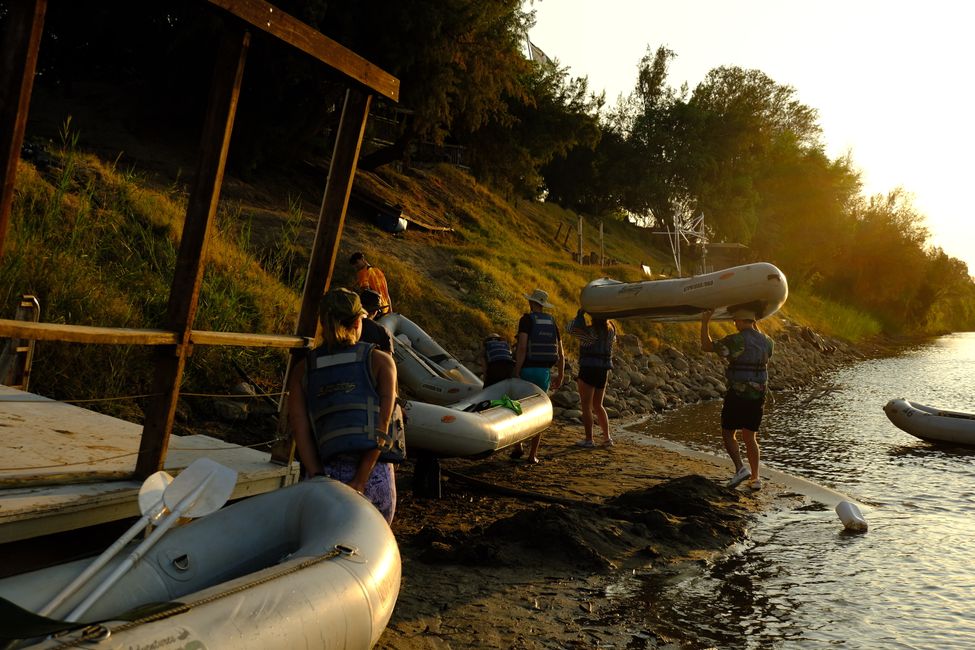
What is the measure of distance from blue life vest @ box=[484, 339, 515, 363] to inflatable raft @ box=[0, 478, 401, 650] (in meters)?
6.36

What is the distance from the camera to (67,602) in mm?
2855

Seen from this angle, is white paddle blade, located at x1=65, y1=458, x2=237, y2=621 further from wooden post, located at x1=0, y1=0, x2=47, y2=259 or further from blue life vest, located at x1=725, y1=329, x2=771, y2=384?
Answer: blue life vest, located at x1=725, y1=329, x2=771, y2=384

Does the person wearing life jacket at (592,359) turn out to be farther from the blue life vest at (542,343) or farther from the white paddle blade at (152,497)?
the white paddle blade at (152,497)

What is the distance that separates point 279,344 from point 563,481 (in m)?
4.55

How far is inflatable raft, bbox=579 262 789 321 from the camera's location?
35.4 feet

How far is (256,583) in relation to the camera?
9.47ft

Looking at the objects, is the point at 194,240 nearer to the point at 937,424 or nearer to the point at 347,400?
the point at 347,400

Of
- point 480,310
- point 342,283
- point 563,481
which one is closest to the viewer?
point 563,481

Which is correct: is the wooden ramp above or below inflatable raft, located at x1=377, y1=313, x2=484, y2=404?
above

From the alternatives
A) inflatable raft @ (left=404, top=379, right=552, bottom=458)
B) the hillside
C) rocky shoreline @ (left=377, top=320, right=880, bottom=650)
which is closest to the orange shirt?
the hillside

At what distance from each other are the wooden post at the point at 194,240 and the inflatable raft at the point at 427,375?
5895 mm

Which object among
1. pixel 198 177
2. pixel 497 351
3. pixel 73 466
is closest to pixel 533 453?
pixel 497 351

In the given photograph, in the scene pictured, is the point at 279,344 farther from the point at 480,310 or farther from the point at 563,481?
the point at 480,310

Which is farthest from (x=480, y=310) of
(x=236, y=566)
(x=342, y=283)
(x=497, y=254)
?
(x=236, y=566)
